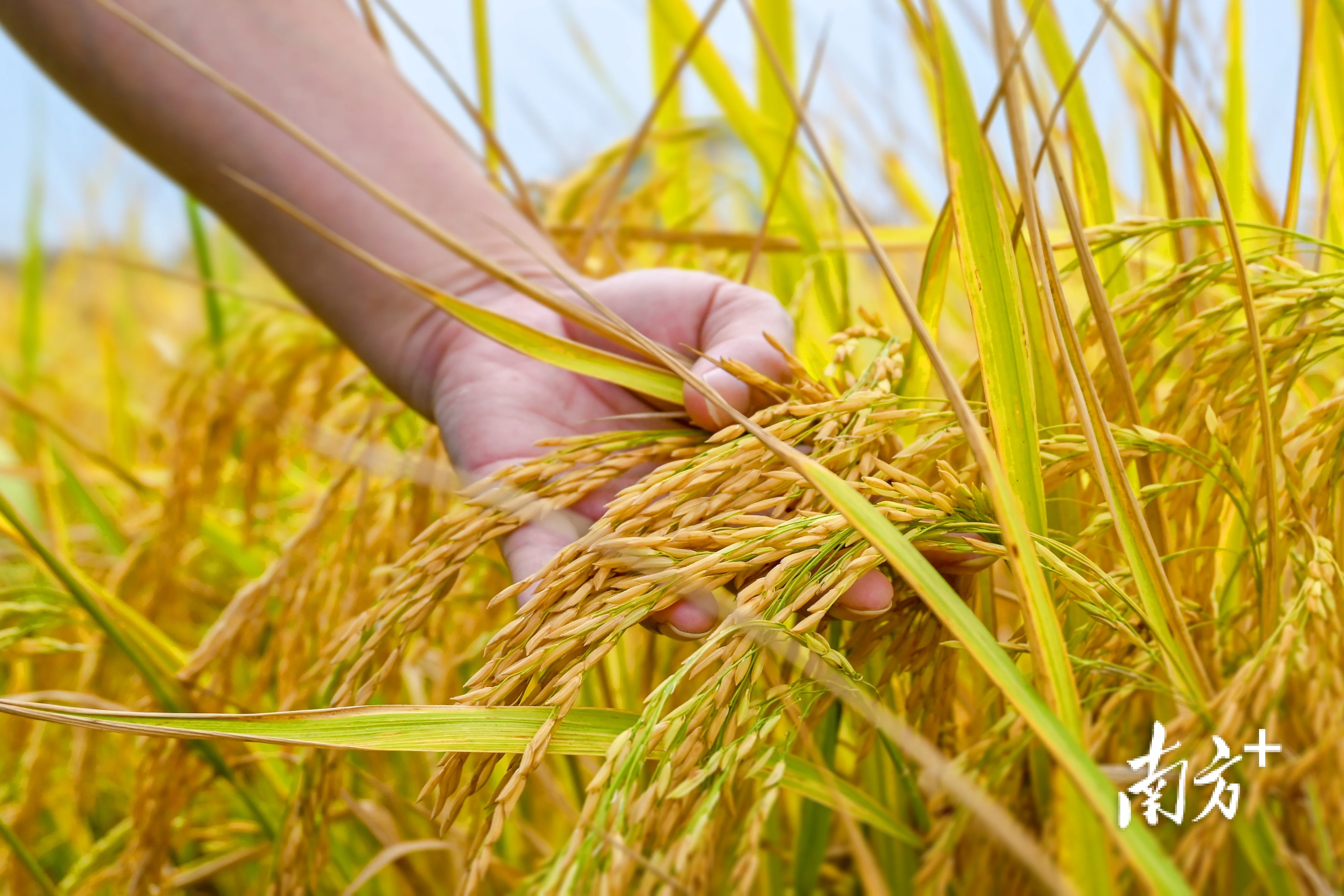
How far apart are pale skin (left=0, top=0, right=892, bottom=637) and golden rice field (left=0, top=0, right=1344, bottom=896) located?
0.42ft

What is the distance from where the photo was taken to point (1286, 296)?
60cm


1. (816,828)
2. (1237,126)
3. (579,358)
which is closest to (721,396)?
(579,358)

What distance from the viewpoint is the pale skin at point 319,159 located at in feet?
3.45

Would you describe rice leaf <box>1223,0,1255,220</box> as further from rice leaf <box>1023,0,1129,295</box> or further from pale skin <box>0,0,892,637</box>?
pale skin <box>0,0,892,637</box>

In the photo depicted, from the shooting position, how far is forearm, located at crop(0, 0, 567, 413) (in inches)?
41.8

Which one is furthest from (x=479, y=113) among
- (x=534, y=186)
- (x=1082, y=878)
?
(x=1082, y=878)

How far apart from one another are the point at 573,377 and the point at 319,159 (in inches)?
16.7

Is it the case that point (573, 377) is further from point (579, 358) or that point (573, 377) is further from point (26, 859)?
point (26, 859)

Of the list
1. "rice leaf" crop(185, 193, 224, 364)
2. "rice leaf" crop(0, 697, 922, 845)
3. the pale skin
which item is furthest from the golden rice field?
"rice leaf" crop(185, 193, 224, 364)

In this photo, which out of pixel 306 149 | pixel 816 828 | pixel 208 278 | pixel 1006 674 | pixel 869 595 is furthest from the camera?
pixel 208 278

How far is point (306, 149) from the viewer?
107cm

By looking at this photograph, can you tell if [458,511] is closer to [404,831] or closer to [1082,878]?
[1082,878]

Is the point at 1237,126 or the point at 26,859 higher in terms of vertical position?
the point at 1237,126

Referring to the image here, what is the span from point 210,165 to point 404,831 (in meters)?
0.83
